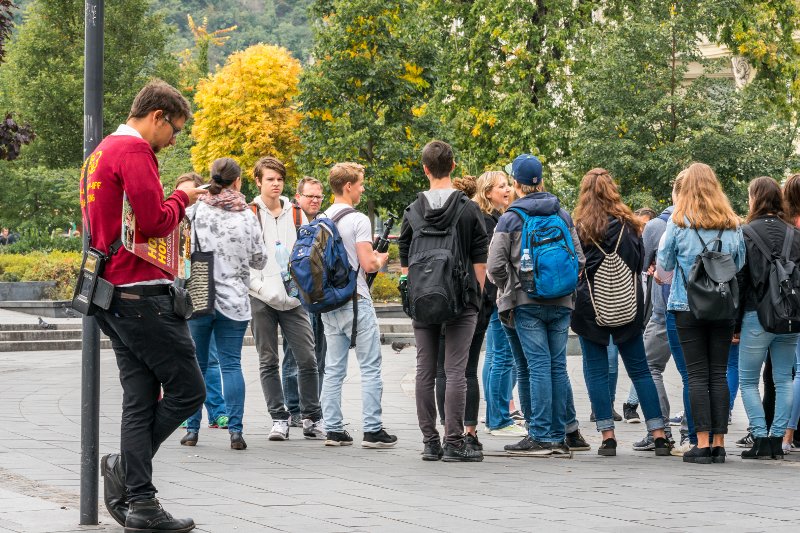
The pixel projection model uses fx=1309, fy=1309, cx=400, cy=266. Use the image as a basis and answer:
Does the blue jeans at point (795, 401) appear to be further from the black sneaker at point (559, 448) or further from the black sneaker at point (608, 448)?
the black sneaker at point (559, 448)

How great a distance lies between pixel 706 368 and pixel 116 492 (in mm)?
4392

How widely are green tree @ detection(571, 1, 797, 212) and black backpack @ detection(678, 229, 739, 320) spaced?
16522 mm

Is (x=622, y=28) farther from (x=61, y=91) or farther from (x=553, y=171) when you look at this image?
(x=61, y=91)

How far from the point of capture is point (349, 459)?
8.81 m

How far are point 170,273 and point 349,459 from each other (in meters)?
2.95

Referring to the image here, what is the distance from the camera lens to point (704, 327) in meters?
8.95

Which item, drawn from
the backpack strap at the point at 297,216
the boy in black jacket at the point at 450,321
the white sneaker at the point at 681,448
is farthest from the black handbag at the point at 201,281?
the white sneaker at the point at 681,448

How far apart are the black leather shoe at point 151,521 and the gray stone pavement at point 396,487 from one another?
0.45ft

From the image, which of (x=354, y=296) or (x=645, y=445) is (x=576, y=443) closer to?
(x=645, y=445)

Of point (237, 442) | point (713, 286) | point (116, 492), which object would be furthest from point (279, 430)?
point (116, 492)

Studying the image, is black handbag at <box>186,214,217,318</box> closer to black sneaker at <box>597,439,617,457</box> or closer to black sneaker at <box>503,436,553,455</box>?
black sneaker at <box>503,436,553,455</box>

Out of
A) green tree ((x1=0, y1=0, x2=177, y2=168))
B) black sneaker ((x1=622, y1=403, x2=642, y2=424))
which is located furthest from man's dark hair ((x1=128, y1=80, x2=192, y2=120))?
green tree ((x1=0, y1=0, x2=177, y2=168))

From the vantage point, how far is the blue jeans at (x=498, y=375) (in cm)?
1026

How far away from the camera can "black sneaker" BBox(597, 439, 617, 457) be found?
30.3 feet
